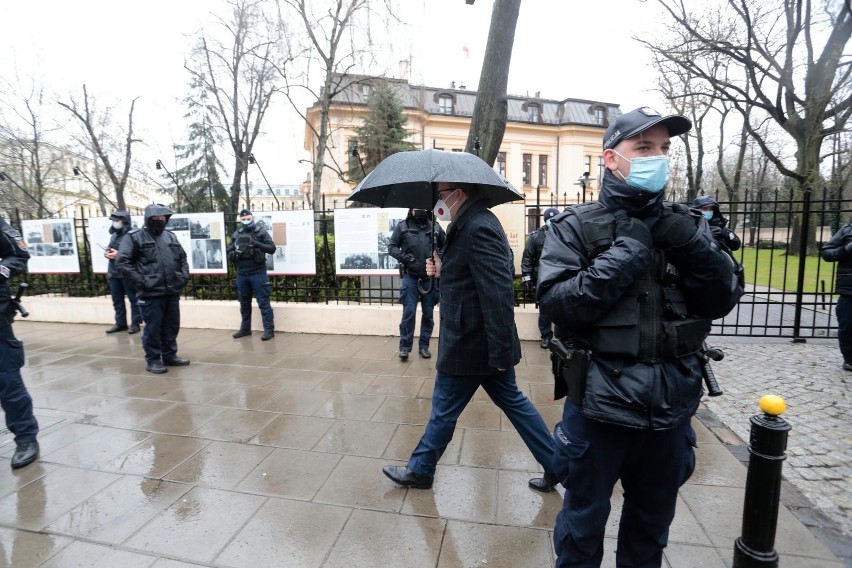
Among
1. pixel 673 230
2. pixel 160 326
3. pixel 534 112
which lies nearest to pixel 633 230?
pixel 673 230

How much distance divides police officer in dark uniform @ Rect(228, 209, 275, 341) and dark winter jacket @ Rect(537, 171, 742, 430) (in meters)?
5.93

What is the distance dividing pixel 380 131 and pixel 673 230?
2100 centimetres

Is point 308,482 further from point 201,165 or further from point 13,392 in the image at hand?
point 201,165

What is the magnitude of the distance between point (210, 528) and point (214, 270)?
6.15 meters

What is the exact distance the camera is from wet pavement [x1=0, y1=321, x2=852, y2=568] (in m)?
2.39

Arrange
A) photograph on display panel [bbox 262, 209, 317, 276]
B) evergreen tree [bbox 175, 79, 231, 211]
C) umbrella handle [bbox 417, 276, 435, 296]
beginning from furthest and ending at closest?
1. evergreen tree [bbox 175, 79, 231, 211]
2. photograph on display panel [bbox 262, 209, 317, 276]
3. umbrella handle [bbox 417, 276, 435, 296]

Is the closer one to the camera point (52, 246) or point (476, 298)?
point (476, 298)

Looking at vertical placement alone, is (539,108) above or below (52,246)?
above

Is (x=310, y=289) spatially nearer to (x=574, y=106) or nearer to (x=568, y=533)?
(x=568, y=533)

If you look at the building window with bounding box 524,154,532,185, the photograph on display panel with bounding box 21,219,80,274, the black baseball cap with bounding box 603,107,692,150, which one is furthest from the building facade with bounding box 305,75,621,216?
the black baseball cap with bounding box 603,107,692,150

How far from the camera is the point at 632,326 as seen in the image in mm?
1574

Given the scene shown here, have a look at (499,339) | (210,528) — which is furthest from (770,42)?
(210,528)

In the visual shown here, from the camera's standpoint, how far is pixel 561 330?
1.81 meters

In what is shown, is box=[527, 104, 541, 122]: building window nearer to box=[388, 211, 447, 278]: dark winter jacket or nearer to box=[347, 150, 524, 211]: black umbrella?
box=[388, 211, 447, 278]: dark winter jacket
